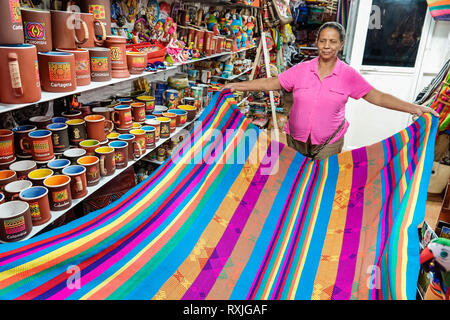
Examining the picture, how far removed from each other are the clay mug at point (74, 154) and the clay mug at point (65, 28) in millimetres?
476

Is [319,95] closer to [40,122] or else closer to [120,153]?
[120,153]

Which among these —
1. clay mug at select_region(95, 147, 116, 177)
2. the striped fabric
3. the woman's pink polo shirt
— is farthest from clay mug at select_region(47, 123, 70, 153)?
the striped fabric

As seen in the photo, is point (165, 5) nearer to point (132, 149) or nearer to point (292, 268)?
point (132, 149)

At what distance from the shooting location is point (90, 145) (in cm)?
168

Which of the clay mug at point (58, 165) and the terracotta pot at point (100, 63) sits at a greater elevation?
the terracotta pot at point (100, 63)

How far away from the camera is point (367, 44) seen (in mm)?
4508

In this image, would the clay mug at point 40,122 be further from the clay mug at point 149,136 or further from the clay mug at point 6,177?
the clay mug at point 149,136

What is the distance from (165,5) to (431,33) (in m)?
3.40

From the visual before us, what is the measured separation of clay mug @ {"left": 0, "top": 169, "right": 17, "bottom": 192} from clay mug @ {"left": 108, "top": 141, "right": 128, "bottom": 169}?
1.66 feet

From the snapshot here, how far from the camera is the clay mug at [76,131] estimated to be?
166cm

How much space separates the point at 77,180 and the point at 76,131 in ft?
1.07

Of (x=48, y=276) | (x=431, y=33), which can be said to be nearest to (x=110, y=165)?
(x=48, y=276)

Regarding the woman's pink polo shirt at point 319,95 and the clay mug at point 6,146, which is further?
the woman's pink polo shirt at point 319,95

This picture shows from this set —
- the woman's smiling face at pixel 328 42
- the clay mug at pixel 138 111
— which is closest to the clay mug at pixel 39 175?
the clay mug at pixel 138 111
